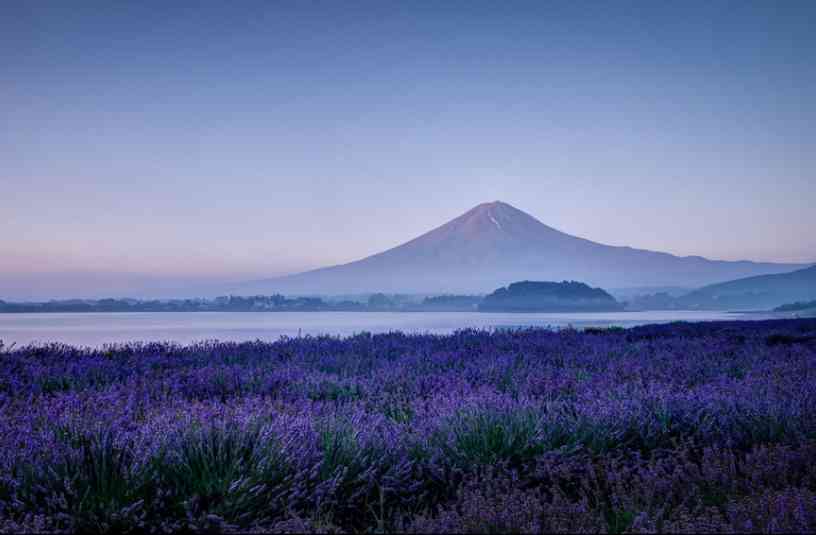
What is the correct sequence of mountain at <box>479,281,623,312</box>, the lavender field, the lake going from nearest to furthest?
the lavender field, the lake, mountain at <box>479,281,623,312</box>

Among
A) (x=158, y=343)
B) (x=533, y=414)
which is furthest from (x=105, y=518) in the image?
(x=158, y=343)

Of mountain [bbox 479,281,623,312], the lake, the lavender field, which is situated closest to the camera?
the lavender field

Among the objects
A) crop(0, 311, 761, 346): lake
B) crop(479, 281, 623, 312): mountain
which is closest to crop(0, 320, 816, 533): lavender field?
crop(0, 311, 761, 346): lake

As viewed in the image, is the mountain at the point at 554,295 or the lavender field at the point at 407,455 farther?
the mountain at the point at 554,295

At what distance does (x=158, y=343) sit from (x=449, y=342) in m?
4.81

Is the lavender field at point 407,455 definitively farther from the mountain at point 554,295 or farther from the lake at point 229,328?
the mountain at point 554,295

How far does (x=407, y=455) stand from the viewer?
4.14 meters

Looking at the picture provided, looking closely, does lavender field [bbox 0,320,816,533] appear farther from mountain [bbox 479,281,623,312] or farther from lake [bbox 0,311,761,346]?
mountain [bbox 479,281,623,312]

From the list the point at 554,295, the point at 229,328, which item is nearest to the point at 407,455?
the point at 229,328

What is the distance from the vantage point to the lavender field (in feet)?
10.5

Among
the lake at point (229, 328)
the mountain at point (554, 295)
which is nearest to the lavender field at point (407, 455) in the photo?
the lake at point (229, 328)

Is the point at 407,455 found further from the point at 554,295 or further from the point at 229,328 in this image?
the point at 554,295

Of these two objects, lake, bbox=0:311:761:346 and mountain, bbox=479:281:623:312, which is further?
mountain, bbox=479:281:623:312

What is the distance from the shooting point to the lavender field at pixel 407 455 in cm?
320
